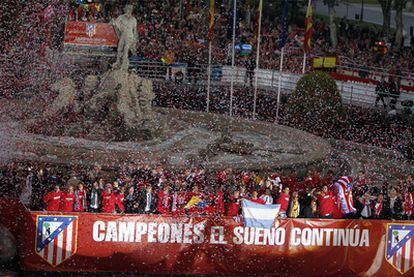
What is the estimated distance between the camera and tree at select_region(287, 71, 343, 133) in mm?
34438

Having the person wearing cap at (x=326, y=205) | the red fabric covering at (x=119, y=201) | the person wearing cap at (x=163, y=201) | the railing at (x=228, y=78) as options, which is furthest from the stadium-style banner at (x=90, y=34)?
the railing at (x=228, y=78)

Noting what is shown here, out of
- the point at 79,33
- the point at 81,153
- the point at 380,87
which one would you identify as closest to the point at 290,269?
the point at 81,153

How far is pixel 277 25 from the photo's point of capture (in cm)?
4941

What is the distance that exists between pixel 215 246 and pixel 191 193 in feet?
5.50

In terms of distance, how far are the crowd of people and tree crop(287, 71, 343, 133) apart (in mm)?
10994

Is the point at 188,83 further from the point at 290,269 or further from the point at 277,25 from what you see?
the point at 290,269

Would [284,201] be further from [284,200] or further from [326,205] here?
[326,205]

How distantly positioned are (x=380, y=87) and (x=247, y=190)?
16.9m

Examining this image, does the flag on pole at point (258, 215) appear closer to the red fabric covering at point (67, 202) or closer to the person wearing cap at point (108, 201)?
the person wearing cap at point (108, 201)

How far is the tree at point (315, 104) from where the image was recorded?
3444 centimetres

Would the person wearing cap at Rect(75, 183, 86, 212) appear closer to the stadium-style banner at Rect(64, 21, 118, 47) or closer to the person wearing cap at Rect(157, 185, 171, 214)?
the person wearing cap at Rect(157, 185, 171, 214)

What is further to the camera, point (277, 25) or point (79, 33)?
point (277, 25)

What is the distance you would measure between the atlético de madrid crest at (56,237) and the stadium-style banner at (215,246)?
2 centimetres

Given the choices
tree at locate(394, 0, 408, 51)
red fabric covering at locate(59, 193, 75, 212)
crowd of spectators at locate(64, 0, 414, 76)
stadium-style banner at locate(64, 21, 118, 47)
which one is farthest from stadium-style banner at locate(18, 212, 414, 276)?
tree at locate(394, 0, 408, 51)
